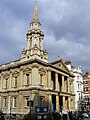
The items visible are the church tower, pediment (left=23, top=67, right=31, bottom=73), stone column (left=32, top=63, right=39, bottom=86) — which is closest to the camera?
stone column (left=32, top=63, right=39, bottom=86)

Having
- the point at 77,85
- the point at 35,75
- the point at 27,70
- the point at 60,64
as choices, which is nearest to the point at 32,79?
the point at 35,75

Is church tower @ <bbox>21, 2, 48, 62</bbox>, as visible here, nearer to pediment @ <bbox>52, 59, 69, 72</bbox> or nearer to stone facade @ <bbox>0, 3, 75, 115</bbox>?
stone facade @ <bbox>0, 3, 75, 115</bbox>

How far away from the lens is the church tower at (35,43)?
4759 centimetres

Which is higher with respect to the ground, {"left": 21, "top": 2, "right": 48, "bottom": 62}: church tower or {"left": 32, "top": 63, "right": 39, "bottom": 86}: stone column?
{"left": 21, "top": 2, "right": 48, "bottom": 62}: church tower

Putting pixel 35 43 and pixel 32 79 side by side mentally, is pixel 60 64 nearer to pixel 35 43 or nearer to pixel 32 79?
pixel 35 43

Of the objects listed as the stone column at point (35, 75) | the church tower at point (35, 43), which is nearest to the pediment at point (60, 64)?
the church tower at point (35, 43)

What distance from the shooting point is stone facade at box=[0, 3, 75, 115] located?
150 feet

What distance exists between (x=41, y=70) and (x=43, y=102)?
673cm

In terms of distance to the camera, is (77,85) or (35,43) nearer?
(35,43)

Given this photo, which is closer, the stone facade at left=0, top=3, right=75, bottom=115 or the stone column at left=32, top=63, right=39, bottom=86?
the stone column at left=32, top=63, right=39, bottom=86

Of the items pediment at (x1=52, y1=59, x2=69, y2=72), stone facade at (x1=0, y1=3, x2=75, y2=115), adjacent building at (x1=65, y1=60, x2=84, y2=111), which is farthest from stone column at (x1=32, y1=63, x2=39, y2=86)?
adjacent building at (x1=65, y1=60, x2=84, y2=111)

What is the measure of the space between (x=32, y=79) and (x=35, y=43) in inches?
342

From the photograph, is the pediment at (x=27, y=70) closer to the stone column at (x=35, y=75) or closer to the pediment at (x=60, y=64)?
the stone column at (x=35, y=75)

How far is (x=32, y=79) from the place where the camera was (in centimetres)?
4538
